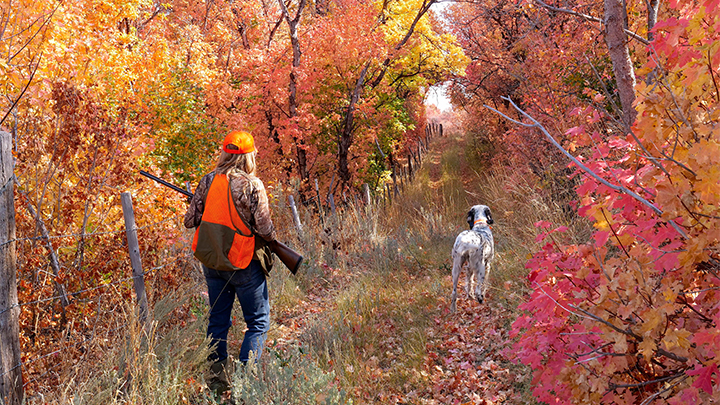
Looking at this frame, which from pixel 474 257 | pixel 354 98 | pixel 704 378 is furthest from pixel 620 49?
pixel 354 98

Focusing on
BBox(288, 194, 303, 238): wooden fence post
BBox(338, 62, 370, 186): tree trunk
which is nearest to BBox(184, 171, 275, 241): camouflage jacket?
BBox(288, 194, 303, 238): wooden fence post

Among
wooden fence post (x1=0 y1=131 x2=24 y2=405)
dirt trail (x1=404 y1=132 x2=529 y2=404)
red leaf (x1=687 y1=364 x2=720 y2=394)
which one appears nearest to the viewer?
red leaf (x1=687 y1=364 x2=720 y2=394)

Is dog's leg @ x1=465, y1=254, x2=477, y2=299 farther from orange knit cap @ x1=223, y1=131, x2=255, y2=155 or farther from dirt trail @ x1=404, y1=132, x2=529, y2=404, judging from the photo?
orange knit cap @ x1=223, y1=131, x2=255, y2=155

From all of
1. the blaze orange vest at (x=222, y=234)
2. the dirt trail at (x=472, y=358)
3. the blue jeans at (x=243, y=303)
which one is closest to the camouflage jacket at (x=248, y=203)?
the blaze orange vest at (x=222, y=234)

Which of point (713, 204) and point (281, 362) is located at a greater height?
point (713, 204)

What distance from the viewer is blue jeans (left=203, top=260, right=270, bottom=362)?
3785 millimetres

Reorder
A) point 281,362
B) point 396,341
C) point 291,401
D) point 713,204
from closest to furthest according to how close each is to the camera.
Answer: point 713,204 < point 291,401 < point 281,362 < point 396,341

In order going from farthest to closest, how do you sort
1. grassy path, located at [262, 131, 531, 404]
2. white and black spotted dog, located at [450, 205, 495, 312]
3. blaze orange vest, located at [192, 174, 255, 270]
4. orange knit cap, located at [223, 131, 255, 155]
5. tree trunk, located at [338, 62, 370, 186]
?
tree trunk, located at [338, 62, 370, 186]
white and black spotted dog, located at [450, 205, 495, 312]
grassy path, located at [262, 131, 531, 404]
orange knit cap, located at [223, 131, 255, 155]
blaze orange vest, located at [192, 174, 255, 270]

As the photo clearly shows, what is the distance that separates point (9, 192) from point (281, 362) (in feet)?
7.36

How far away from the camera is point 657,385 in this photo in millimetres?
2219

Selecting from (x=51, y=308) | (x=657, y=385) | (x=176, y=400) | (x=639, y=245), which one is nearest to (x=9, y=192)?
(x=51, y=308)

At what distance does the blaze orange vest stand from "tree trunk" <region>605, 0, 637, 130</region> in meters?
3.00

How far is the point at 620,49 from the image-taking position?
3.48 m

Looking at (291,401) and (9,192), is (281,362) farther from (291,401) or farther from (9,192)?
(9,192)
